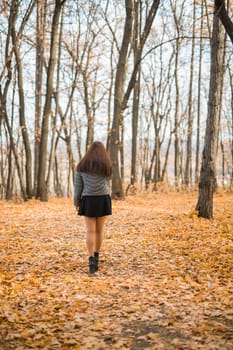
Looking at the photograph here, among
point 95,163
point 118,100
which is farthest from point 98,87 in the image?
point 95,163

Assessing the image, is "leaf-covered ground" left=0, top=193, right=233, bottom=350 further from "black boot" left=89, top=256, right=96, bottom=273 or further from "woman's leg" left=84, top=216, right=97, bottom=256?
"woman's leg" left=84, top=216, right=97, bottom=256

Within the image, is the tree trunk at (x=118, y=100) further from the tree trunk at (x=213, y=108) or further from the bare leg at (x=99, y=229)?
the bare leg at (x=99, y=229)

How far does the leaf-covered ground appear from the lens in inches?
165

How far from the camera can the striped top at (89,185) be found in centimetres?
664

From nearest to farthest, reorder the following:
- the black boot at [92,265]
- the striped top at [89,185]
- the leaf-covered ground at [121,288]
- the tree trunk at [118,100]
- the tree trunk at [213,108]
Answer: the leaf-covered ground at [121,288]
the black boot at [92,265]
the striped top at [89,185]
the tree trunk at [213,108]
the tree trunk at [118,100]

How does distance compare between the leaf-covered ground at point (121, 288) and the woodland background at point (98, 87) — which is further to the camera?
the woodland background at point (98, 87)

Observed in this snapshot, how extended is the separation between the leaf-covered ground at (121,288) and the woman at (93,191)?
53cm

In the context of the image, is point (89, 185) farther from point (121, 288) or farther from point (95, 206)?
point (121, 288)

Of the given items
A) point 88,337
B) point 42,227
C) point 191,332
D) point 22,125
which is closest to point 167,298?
point 191,332

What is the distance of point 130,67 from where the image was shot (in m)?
29.8

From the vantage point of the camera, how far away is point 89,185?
665cm

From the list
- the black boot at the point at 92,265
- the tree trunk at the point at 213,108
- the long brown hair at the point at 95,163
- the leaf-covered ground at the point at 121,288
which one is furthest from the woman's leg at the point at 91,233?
the tree trunk at the point at 213,108

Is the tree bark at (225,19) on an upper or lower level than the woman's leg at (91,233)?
upper

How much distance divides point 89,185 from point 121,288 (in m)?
1.67
